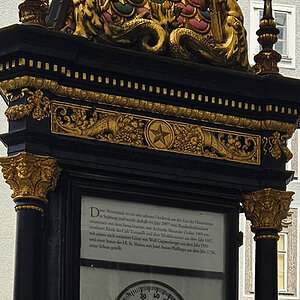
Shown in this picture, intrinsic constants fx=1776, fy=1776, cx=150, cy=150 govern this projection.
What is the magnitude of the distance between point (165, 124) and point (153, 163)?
424 mm

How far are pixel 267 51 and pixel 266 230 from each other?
175 cm

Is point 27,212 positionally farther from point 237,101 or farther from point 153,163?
point 237,101

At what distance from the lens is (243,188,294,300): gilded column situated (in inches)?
663

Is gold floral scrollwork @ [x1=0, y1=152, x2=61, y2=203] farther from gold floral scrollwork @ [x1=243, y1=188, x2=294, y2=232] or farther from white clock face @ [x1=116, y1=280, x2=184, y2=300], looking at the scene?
gold floral scrollwork @ [x1=243, y1=188, x2=294, y2=232]

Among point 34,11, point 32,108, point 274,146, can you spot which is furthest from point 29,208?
point 274,146

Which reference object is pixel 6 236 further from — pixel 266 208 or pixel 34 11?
pixel 34 11

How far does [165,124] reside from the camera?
54.5 ft

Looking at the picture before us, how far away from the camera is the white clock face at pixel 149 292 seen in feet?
52.8

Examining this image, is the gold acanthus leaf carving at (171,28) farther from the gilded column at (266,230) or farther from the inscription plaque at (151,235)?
the inscription plaque at (151,235)

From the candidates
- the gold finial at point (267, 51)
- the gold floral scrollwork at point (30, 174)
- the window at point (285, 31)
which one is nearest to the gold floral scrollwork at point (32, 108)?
the gold floral scrollwork at point (30, 174)

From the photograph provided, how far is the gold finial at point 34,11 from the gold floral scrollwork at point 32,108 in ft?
2.11

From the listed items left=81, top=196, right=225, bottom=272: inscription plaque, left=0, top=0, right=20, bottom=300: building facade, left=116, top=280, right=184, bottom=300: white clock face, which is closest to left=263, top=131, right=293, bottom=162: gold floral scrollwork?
left=81, top=196, right=225, bottom=272: inscription plaque

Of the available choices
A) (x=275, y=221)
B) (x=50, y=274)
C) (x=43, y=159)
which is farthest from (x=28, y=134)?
(x=275, y=221)

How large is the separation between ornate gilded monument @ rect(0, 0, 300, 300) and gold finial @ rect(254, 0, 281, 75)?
0.01 metres
